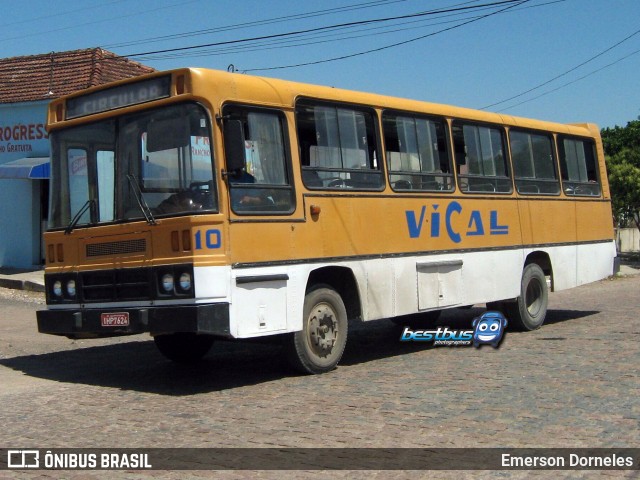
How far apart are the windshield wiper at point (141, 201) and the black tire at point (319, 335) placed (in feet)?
6.34

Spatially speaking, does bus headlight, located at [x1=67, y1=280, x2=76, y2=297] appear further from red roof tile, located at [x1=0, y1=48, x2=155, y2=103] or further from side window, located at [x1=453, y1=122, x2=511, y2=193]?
red roof tile, located at [x1=0, y1=48, x2=155, y2=103]

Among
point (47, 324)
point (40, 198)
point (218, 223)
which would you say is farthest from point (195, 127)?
point (40, 198)

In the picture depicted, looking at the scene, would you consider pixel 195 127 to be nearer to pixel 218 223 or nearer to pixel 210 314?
pixel 218 223

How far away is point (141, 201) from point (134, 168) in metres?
0.42

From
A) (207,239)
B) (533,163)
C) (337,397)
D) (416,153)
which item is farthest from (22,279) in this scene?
(337,397)

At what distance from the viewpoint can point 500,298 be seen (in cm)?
1350

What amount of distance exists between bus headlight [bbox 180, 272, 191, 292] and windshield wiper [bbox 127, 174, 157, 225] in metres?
0.65

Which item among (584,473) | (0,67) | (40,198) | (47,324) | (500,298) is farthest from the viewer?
(0,67)

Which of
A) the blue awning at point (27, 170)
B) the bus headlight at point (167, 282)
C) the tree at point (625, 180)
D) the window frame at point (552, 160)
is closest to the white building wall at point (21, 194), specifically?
the blue awning at point (27, 170)

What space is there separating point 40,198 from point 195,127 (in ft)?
50.2

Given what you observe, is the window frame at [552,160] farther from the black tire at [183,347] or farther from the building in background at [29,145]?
the building in background at [29,145]

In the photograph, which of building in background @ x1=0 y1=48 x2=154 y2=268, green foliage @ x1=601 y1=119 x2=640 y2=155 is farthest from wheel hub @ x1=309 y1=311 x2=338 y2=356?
green foliage @ x1=601 y1=119 x2=640 y2=155

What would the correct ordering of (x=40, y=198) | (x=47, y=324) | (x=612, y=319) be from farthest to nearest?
(x=40, y=198)
(x=612, y=319)
(x=47, y=324)

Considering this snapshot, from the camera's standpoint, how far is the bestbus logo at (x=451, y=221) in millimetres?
11719
